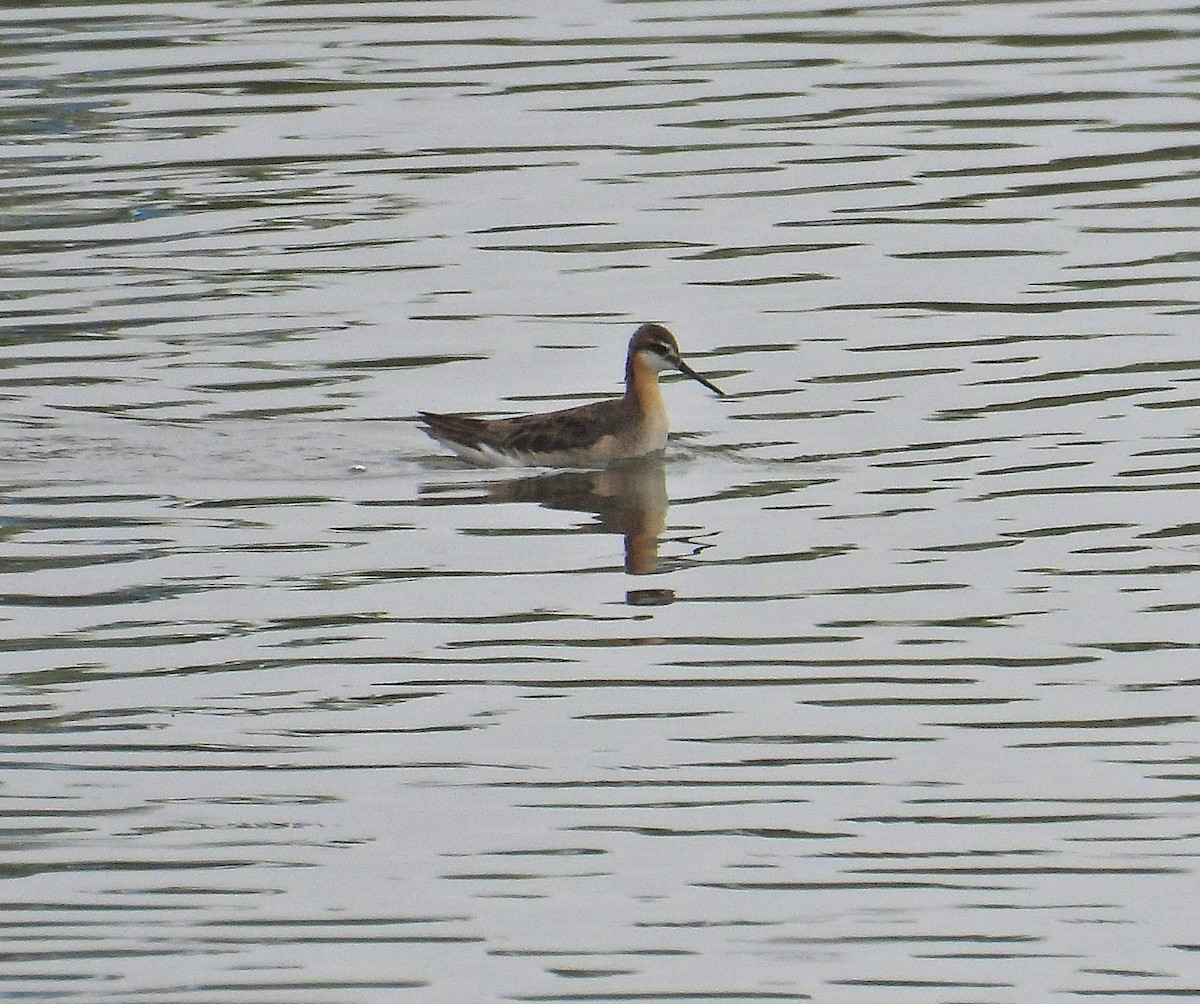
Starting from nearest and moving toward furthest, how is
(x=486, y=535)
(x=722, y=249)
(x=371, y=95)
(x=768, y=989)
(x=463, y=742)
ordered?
1. (x=768, y=989)
2. (x=463, y=742)
3. (x=486, y=535)
4. (x=722, y=249)
5. (x=371, y=95)

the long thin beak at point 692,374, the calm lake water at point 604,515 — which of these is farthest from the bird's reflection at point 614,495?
the long thin beak at point 692,374

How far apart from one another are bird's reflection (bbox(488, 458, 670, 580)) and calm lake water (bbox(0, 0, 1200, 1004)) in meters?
0.04

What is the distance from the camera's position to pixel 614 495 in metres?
14.0

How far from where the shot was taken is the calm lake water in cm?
784

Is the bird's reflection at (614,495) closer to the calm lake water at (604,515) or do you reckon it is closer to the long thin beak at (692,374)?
the calm lake water at (604,515)

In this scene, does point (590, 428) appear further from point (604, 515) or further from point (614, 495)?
point (604, 515)

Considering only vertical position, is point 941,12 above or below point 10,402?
above

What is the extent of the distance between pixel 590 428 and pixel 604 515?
1.14 metres

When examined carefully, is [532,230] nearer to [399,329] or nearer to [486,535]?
[399,329]

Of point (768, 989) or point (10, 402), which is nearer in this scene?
point (768, 989)

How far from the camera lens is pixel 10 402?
49.6 ft

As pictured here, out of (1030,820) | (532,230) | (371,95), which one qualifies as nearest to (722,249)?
(532,230)

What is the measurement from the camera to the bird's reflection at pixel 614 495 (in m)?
13.0

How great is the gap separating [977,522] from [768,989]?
209 inches
